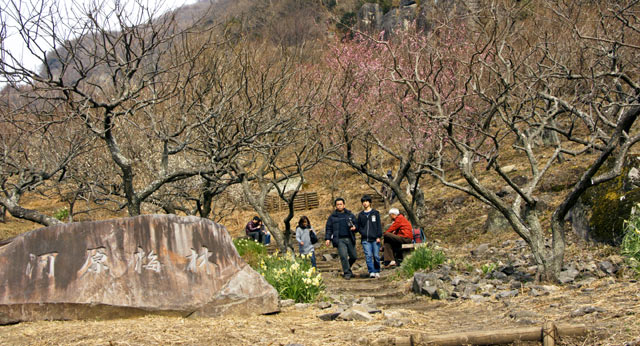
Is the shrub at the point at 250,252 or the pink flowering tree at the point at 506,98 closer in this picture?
the pink flowering tree at the point at 506,98

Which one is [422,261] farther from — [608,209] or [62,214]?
[62,214]

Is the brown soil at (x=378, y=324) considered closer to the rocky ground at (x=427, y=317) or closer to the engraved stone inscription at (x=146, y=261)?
the rocky ground at (x=427, y=317)

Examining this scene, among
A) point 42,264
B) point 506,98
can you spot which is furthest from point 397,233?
point 42,264

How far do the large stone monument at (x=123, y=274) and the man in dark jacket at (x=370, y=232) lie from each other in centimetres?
422

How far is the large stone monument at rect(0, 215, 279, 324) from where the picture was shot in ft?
21.6

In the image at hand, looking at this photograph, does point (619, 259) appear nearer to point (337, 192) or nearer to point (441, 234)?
point (441, 234)

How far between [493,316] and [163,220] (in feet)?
13.6

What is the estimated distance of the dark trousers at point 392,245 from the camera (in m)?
12.1

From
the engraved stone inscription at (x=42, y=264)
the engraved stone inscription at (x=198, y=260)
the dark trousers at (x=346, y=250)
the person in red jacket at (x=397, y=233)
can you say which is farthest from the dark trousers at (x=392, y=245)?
the engraved stone inscription at (x=42, y=264)

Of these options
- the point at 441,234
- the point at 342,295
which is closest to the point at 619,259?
the point at 342,295

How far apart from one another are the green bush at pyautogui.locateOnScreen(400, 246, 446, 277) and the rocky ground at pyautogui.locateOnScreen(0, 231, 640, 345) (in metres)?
0.90

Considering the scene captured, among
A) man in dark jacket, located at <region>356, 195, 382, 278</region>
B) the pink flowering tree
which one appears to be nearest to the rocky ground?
the pink flowering tree

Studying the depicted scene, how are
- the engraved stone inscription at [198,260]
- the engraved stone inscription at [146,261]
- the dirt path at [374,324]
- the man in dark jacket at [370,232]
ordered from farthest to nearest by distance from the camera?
the man in dark jacket at [370,232]
the engraved stone inscription at [198,260]
the engraved stone inscription at [146,261]
the dirt path at [374,324]

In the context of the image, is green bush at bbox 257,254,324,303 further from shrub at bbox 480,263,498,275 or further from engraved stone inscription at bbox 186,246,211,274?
shrub at bbox 480,263,498,275
